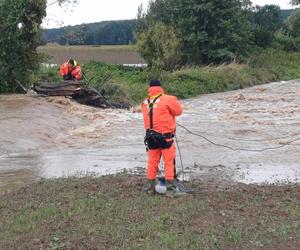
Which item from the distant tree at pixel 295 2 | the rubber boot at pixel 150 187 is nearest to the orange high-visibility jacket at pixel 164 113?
the rubber boot at pixel 150 187

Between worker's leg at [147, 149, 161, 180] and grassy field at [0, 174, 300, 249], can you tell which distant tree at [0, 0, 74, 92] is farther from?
worker's leg at [147, 149, 161, 180]

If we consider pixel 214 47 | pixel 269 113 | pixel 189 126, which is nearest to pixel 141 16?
pixel 214 47

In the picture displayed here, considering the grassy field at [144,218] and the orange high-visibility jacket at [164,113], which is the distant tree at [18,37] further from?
the orange high-visibility jacket at [164,113]

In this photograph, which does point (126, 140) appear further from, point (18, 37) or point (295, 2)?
point (295, 2)

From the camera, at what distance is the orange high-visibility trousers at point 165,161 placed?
10.2 metres

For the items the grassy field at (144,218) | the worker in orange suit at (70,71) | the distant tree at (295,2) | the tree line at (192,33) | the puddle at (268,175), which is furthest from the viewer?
the distant tree at (295,2)

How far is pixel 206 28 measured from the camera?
44406mm

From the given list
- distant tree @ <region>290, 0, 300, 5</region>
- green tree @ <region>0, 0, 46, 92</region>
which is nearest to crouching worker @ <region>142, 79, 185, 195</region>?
green tree @ <region>0, 0, 46, 92</region>

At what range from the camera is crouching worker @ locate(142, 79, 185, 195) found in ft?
33.1

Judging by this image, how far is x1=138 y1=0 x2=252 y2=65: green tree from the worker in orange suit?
696 inches

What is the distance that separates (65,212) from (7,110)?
14.7m

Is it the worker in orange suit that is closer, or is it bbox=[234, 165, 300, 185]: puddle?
bbox=[234, 165, 300, 185]: puddle

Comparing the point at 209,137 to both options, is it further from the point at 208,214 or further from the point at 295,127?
the point at 208,214

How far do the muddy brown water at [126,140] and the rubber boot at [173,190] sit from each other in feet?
7.61
